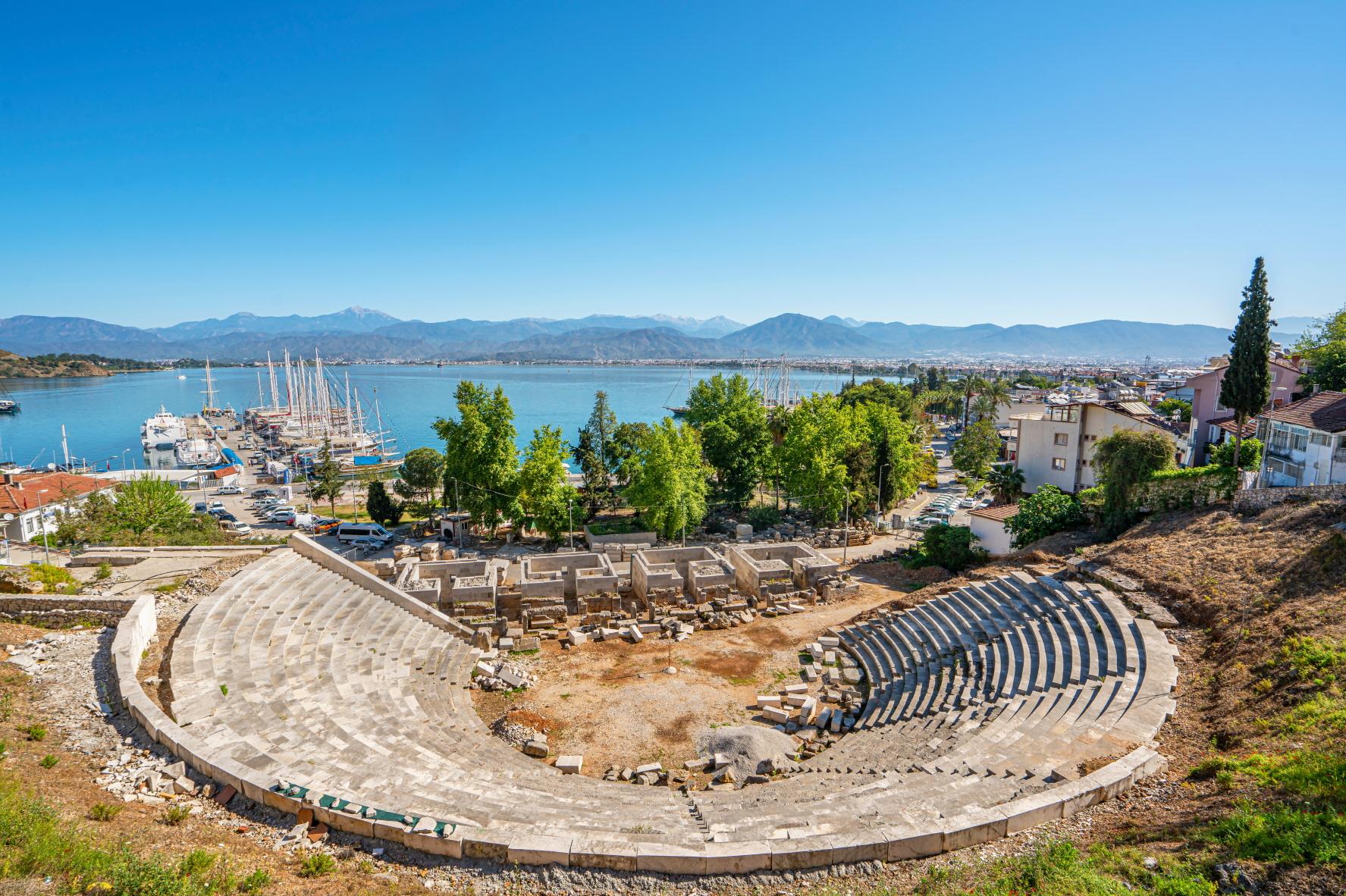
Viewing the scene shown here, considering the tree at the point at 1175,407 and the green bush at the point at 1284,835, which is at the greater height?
the tree at the point at 1175,407

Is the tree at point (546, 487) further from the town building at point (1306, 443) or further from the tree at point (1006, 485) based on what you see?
the town building at point (1306, 443)

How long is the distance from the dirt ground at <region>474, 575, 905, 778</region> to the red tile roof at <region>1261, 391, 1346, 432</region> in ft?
50.7

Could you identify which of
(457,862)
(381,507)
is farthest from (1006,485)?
(381,507)

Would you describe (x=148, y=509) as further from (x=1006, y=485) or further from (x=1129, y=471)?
(x=1006, y=485)

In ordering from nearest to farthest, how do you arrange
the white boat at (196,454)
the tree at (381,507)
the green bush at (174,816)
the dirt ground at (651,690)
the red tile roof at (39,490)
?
1. the green bush at (174,816)
2. the dirt ground at (651,690)
3. the red tile roof at (39,490)
4. the tree at (381,507)
5. the white boat at (196,454)

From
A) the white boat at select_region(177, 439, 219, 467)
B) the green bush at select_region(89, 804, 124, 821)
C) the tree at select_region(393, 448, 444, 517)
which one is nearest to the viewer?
the green bush at select_region(89, 804, 124, 821)

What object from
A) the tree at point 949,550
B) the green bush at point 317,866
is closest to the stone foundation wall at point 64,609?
the green bush at point 317,866

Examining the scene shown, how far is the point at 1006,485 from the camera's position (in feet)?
114

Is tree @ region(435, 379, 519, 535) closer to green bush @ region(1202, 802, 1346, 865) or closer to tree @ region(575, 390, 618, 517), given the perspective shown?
tree @ region(575, 390, 618, 517)

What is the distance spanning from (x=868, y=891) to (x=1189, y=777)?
565 cm

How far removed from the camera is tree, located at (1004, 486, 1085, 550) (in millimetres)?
26016

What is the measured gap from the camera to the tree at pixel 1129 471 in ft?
75.5

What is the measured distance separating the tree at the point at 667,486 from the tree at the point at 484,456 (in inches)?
253

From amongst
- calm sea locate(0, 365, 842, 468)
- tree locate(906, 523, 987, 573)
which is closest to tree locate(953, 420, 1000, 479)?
tree locate(906, 523, 987, 573)
